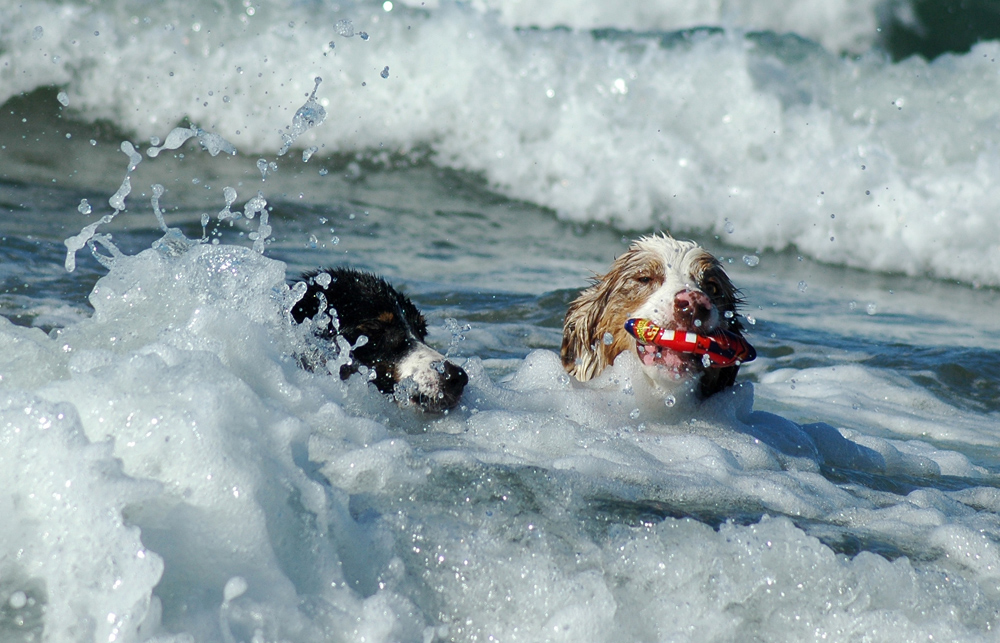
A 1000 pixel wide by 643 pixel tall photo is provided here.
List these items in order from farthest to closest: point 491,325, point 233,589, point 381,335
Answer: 1. point 491,325
2. point 381,335
3. point 233,589

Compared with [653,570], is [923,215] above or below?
above

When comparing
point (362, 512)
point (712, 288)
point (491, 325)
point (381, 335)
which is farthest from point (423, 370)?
point (491, 325)

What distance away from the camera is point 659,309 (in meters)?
5.14

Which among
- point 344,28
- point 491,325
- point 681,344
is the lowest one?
point 491,325

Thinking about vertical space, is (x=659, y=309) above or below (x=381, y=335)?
above

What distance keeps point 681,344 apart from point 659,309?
22 cm

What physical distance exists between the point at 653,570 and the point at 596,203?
916 cm

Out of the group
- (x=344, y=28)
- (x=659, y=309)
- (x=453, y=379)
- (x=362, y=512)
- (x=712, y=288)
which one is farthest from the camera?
(x=344, y=28)

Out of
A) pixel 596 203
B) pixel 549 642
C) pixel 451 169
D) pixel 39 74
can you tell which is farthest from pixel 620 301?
pixel 39 74

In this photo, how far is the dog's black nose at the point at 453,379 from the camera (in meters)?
4.73

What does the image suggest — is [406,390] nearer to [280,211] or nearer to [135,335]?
[135,335]

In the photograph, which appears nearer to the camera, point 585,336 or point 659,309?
point 659,309

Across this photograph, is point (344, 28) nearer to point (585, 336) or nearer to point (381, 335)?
point (585, 336)

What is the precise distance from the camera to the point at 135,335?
3967 millimetres
